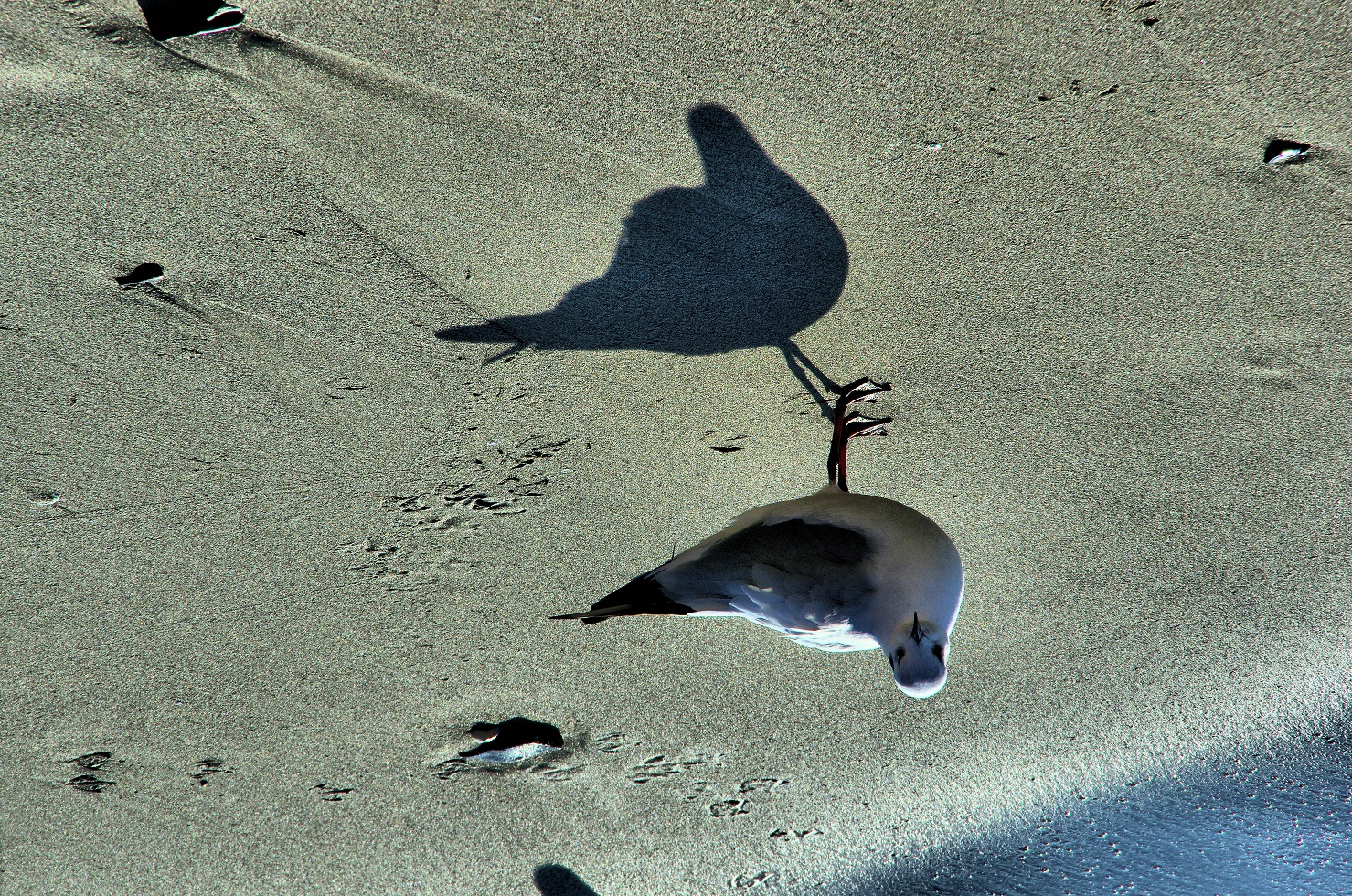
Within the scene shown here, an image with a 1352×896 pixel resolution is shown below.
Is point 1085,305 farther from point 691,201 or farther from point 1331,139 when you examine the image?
point 691,201

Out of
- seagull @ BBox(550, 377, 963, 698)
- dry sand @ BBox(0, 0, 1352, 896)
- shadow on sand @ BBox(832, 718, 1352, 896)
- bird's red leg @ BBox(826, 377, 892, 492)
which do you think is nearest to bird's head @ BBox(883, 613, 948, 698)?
seagull @ BBox(550, 377, 963, 698)

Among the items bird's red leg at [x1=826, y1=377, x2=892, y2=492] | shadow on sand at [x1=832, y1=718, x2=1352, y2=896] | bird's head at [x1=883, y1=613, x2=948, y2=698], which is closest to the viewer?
bird's head at [x1=883, y1=613, x2=948, y2=698]

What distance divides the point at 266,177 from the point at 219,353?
1.34 feet

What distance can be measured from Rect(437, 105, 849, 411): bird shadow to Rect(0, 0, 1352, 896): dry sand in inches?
0.4

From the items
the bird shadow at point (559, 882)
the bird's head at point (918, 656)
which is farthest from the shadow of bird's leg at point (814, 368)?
the bird shadow at point (559, 882)

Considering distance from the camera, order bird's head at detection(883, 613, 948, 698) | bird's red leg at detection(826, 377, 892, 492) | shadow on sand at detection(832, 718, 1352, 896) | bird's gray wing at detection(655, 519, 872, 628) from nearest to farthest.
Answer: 1. bird's head at detection(883, 613, 948, 698)
2. bird's gray wing at detection(655, 519, 872, 628)
3. bird's red leg at detection(826, 377, 892, 492)
4. shadow on sand at detection(832, 718, 1352, 896)

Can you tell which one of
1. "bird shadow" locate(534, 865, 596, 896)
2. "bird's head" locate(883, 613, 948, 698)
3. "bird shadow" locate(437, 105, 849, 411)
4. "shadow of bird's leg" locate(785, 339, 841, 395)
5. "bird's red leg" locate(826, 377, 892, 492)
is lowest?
"bird shadow" locate(534, 865, 596, 896)

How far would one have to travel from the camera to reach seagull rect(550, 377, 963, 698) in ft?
4.30

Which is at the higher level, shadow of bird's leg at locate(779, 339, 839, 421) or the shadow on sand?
shadow of bird's leg at locate(779, 339, 839, 421)

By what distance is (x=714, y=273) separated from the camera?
155cm

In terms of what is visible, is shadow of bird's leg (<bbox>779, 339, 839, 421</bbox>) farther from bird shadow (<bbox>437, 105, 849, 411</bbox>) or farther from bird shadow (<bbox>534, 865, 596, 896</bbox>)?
bird shadow (<bbox>534, 865, 596, 896</bbox>)

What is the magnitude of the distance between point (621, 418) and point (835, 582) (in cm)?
65

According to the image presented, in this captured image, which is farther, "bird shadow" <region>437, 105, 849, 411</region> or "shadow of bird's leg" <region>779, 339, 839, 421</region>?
"shadow of bird's leg" <region>779, 339, 839, 421</region>

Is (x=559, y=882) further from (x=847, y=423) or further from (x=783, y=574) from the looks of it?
(x=847, y=423)
